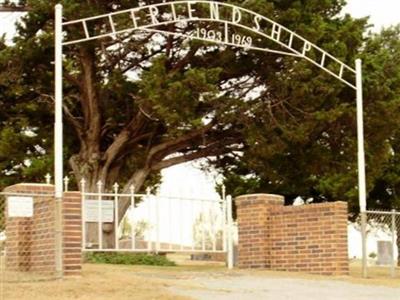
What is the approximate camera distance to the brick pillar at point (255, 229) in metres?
17.2

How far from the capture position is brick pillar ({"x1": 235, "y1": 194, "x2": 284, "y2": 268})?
17.2 metres

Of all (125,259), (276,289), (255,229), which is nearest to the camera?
(276,289)

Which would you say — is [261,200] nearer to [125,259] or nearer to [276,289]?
[125,259]

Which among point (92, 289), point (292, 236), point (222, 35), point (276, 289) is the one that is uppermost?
point (222, 35)

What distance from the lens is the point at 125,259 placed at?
762 inches

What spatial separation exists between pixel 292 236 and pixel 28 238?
17.5 ft

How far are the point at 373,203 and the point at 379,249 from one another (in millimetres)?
14914

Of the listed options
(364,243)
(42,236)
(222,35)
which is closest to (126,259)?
(364,243)

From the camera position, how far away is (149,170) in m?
24.7

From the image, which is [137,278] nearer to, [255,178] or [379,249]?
[379,249]

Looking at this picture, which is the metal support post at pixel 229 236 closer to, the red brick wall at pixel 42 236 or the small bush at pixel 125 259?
the small bush at pixel 125 259

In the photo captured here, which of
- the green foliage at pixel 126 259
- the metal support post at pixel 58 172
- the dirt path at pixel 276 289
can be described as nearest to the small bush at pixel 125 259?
the green foliage at pixel 126 259

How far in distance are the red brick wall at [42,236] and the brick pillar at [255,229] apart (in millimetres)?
4811

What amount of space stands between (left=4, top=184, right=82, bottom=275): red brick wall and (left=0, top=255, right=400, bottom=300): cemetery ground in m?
0.51
